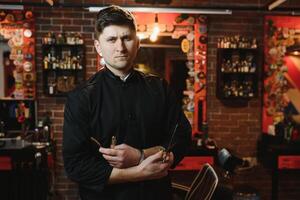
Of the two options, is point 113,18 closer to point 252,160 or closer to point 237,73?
point 237,73

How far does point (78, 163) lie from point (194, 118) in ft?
10.5

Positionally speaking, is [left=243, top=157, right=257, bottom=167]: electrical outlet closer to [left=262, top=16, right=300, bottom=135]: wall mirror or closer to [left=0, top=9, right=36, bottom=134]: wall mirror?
[left=262, top=16, right=300, bottom=135]: wall mirror

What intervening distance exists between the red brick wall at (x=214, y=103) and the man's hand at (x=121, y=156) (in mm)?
3097

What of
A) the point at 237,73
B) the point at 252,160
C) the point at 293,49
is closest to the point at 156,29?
the point at 237,73

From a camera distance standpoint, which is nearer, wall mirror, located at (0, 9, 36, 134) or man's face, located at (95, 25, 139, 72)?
man's face, located at (95, 25, 139, 72)

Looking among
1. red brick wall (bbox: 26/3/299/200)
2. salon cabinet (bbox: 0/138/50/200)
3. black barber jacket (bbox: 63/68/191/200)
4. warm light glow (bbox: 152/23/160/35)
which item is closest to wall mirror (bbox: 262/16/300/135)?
red brick wall (bbox: 26/3/299/200)

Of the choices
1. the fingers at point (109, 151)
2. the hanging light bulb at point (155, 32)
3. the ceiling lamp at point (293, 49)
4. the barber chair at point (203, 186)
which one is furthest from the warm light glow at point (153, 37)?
the fingers at point (109, 151)

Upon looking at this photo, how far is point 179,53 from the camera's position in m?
4.30

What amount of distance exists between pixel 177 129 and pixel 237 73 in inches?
119

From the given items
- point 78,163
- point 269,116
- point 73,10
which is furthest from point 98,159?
point 269,116

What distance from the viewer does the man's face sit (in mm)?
1279

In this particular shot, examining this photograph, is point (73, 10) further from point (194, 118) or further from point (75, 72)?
point (194, 118)

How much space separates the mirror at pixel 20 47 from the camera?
4.06 meters

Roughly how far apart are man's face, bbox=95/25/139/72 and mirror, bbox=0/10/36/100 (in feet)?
10.1
